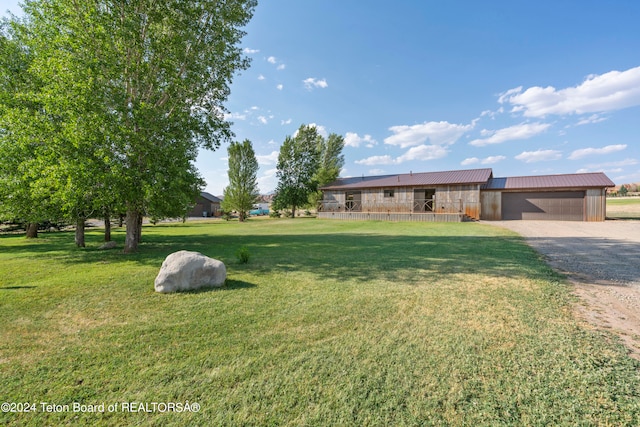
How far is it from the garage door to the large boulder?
26.4 meters

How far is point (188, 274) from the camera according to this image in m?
5.23

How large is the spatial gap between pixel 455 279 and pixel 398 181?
75.1 feet

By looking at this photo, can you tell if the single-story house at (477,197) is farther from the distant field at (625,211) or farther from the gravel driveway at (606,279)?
Result: the gravel driveway at (606,279)

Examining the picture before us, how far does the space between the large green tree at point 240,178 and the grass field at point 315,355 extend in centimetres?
2572

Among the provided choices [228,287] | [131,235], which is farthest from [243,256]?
[131,235]

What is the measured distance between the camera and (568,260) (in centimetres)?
728

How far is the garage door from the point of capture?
2148 cm

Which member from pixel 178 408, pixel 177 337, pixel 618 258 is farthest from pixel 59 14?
pixel 618 258

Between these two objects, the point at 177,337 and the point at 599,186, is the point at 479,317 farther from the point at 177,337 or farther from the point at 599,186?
the point at 599,186

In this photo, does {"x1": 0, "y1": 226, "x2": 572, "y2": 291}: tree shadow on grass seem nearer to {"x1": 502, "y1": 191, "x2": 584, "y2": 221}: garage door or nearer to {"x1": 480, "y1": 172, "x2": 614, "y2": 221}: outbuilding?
{"x1": 480, "y1": 172, "x2": 614, "y2": 221}: outbuilding

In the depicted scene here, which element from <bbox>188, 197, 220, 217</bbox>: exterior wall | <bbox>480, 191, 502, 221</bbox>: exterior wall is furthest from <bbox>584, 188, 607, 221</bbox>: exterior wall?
<bbox>188, 197, 220, 217</bbox>: exterior wall

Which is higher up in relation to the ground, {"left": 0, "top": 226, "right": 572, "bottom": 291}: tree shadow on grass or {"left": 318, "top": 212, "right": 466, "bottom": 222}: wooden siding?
{"left": 318, "top": 212, "right": 466, "bottom": 222}: wooden siding

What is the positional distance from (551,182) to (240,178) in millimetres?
30704

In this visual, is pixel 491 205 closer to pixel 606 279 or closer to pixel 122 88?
pixel 606 279
